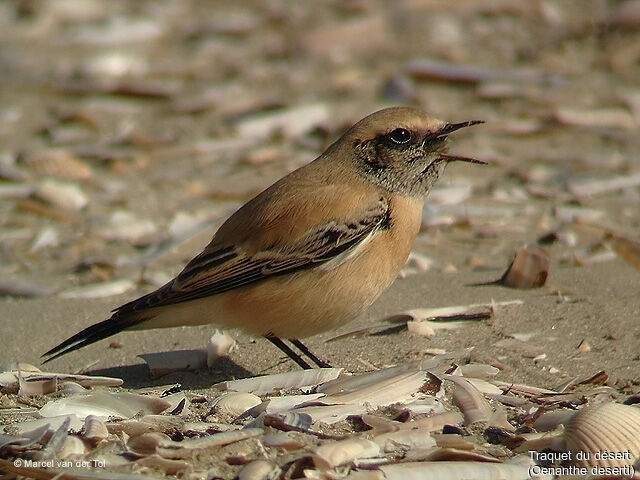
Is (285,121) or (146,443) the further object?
(285,121)

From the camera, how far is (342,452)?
360 cm

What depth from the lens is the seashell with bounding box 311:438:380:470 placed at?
353 cm

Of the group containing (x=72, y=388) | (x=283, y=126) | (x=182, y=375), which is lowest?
(x=182, y=375)

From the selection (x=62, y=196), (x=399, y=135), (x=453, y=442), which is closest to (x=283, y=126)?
(x=62, y=196)

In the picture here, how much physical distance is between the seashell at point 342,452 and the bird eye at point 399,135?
2170 millimetres

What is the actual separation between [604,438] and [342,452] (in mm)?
989

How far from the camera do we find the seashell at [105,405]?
13.9 ft

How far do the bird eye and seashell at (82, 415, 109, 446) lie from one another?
236 centimetres

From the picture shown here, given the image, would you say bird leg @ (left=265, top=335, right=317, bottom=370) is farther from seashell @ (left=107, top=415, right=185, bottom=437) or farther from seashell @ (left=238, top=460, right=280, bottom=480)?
seashell @ (left=238, top=460, right=280, bottom=480)

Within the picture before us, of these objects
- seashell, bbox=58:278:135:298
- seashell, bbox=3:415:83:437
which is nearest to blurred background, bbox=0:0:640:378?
seashell, bbox=58:278:135:298

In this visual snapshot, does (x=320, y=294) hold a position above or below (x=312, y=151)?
below

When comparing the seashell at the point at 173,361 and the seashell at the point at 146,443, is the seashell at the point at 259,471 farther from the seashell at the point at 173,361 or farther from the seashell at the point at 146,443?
the seashell at the point at 173,361

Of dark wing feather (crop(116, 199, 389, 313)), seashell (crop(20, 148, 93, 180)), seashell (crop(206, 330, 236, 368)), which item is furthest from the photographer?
seashell (crop(20, 148, 93, 180))

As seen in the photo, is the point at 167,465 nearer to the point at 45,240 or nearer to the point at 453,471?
the point at 453,471
